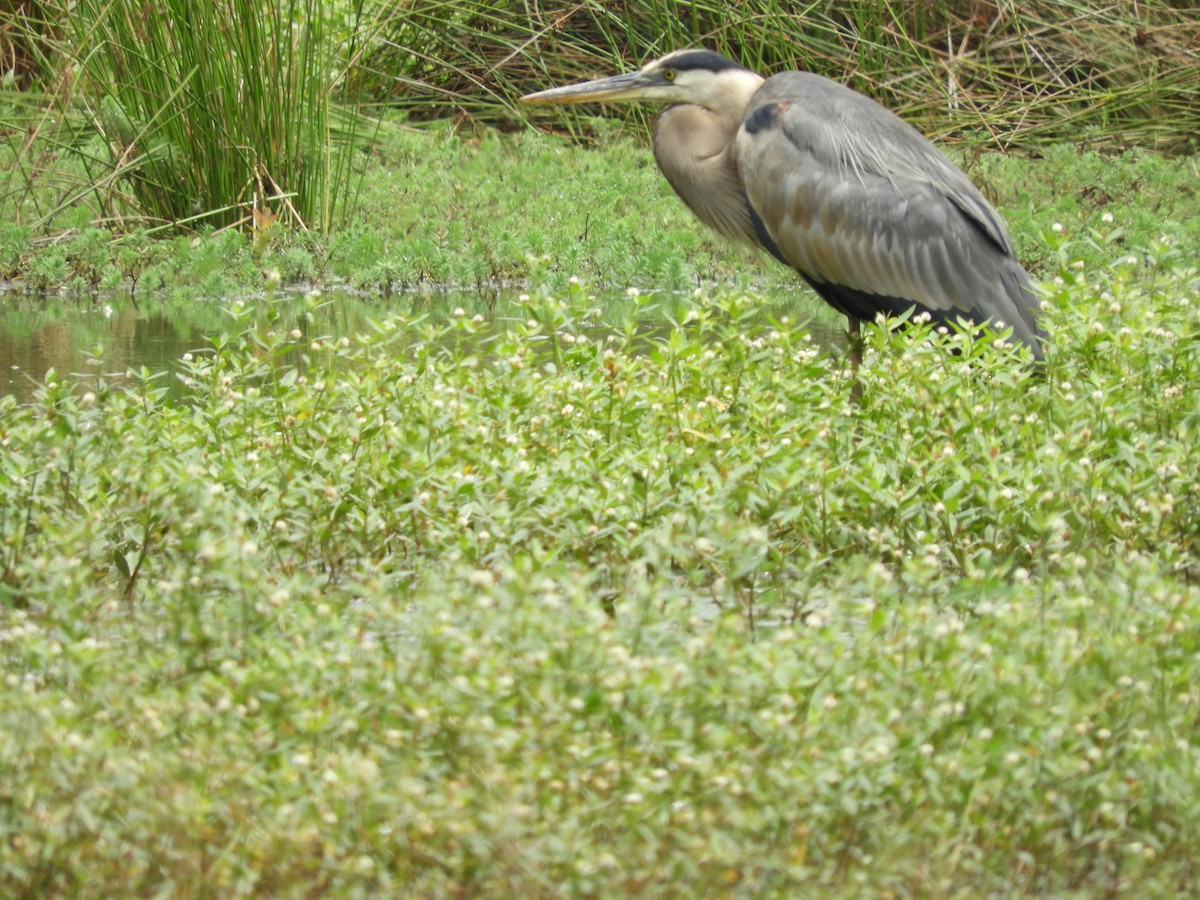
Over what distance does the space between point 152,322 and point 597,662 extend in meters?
5.43

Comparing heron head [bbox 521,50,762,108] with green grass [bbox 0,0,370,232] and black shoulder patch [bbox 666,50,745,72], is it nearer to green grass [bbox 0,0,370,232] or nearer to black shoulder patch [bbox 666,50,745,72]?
black shoulder patch [bbox 666,50,745,72]

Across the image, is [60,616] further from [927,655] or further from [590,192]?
[590,192]

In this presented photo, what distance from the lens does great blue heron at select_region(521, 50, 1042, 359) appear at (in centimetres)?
627

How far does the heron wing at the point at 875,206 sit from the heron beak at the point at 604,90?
0.70 metres

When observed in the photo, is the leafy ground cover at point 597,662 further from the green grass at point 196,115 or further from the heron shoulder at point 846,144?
the green grass at point 196,115

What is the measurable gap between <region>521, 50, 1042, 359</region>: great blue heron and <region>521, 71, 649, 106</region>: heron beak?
0.57 metres

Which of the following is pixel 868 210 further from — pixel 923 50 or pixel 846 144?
pixel 923 50

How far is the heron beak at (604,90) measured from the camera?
698 cm

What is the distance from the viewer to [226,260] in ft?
27.8

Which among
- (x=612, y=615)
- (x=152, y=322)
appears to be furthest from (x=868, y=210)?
(x=152, y=322)

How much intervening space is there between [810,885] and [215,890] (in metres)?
0.85

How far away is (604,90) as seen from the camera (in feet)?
23.4

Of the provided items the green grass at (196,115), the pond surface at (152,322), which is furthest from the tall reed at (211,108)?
the pond surface at (152,322)

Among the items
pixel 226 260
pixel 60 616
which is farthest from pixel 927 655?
pixel 226 260
